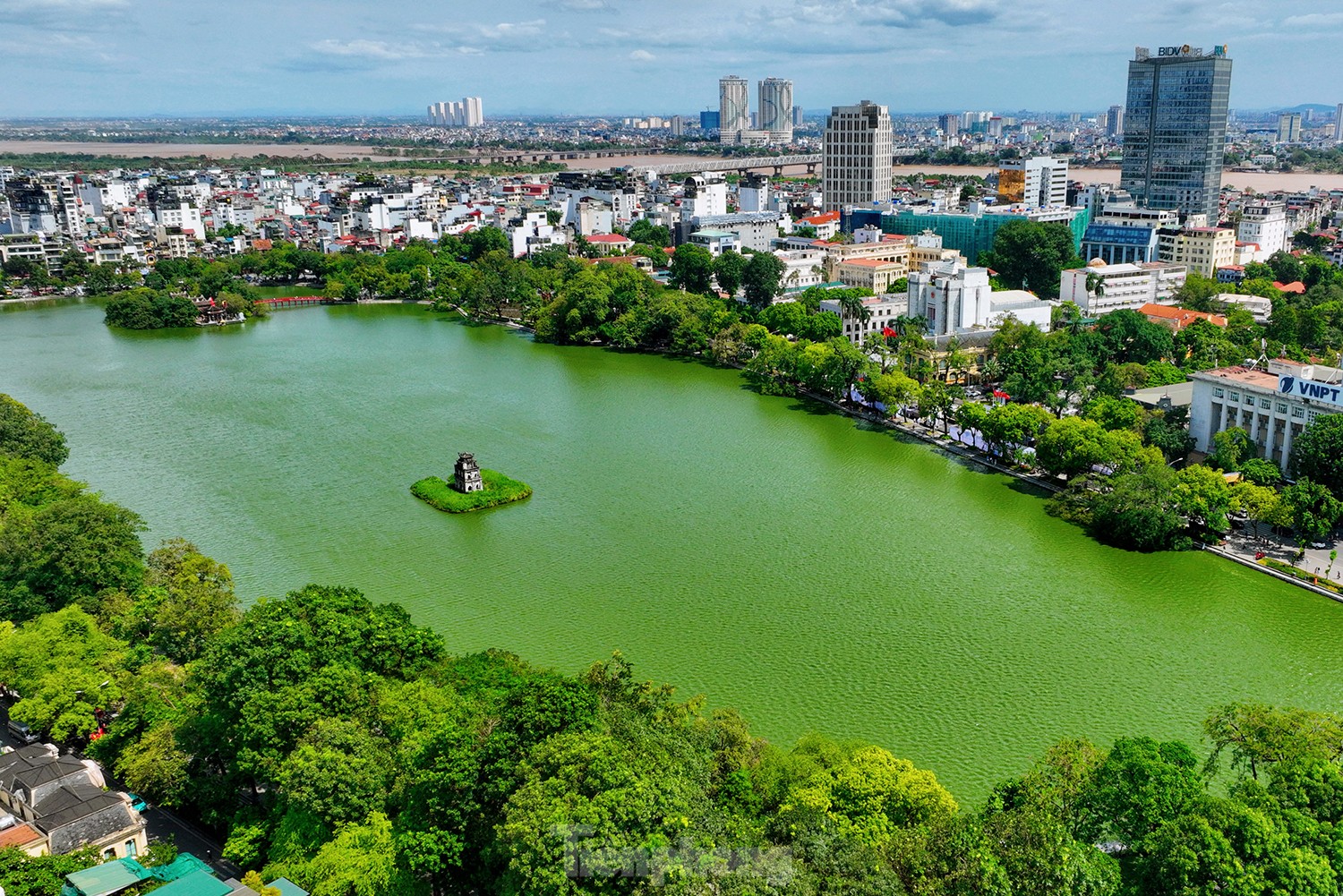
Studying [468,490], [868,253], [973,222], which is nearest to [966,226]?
[973,222]

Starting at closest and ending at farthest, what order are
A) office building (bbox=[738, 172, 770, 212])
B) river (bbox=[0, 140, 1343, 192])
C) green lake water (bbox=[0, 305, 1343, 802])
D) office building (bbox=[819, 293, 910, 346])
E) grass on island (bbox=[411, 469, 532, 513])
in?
green lake water (bbox=[0, 305, 1343, 802])
grass on island (bbox=[411, 469, 532, 513])
office building (bbox=[819, 293, 910, 346])
office building (bbox=[738, 172, 770, 212])
river (bbox=[0, 140, 1343, 192])

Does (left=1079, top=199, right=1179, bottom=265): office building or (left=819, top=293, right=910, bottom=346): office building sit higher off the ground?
(left=1079, top=199, right=1179, bottom=265): office building

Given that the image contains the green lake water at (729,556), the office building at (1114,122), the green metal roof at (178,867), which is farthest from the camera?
the office building at (1114,122)

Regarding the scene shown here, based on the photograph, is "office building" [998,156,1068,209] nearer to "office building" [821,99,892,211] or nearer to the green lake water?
"office building" [821,99,892,211]

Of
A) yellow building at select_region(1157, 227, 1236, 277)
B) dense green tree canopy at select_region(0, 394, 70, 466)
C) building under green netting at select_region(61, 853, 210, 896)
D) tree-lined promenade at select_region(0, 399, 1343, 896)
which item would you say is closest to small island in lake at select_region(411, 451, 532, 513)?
tree-lined promenade at select_region(0, 399, 1343, 896)

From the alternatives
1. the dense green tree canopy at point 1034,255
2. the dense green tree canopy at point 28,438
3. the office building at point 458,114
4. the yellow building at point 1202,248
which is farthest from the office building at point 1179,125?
the office building at point 458,114

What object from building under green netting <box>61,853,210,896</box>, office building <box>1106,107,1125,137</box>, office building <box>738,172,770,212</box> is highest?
office building <box>1106,107,1125,137</box>

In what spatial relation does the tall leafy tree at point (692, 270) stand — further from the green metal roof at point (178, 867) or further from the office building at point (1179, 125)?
the green metal roof at point (178, 867)
